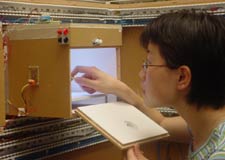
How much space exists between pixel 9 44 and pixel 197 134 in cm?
87

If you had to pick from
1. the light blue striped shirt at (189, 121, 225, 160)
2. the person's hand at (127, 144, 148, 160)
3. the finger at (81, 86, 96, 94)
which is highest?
the finger at (81, 86, 96, 94)

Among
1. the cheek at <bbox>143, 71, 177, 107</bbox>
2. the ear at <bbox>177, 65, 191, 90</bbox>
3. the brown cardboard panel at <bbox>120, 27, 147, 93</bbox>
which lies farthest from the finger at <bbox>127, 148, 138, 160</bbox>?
the brown cardboard panel at <bbox>120, 27, 147, 93</bbox>

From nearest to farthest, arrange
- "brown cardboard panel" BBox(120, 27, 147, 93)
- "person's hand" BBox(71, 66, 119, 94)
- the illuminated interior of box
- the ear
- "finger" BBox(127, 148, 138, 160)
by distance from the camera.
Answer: the ear
"finger" BBox(127, 148, 138, 160)
"person's hand" BBox(71, 66, 119, 94)
the illuminated interior of box
"brown cardboard panel" BBox(120, 27, 147, 93)

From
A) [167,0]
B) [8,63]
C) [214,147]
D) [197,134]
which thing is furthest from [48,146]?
[167,0]

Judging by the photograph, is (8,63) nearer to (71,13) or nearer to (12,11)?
(12,11)

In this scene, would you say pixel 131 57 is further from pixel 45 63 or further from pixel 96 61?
pixel 45 63

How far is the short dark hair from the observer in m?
1.19

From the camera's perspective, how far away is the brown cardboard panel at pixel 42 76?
154cm

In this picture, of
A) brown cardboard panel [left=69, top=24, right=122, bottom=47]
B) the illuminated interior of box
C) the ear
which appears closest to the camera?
the ear

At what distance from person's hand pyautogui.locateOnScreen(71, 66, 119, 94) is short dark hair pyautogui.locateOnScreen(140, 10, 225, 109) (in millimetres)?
418

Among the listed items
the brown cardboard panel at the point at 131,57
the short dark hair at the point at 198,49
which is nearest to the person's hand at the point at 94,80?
the short dark hair at the point at 198,49

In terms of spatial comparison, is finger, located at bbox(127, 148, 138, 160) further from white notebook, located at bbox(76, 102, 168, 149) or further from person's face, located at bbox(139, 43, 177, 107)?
person's face, located at bbox(139, 43, 177, 107)

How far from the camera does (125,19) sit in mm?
2230

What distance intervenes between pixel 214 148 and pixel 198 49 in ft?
0.97
